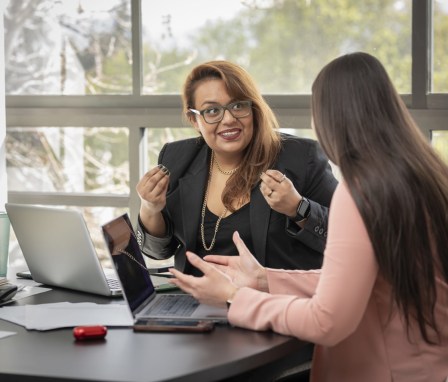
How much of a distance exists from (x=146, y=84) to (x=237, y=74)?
3.78 ft

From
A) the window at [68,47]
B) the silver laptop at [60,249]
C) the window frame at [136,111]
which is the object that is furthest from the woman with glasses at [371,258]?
the window at [68,47]

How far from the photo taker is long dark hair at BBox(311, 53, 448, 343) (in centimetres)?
169

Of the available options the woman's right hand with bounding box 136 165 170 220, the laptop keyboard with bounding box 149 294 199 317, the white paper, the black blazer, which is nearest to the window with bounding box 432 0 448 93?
the black blazer

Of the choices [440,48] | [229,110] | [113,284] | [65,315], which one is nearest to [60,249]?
[113,284]

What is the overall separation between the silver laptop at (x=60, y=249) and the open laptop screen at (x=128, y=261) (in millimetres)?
156

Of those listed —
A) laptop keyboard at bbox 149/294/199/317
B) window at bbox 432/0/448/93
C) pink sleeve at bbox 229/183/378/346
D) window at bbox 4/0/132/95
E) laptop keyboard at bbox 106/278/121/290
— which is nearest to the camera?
pink sleeve at bbox 229/183/378/346

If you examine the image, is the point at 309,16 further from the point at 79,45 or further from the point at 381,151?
the point at 381,151

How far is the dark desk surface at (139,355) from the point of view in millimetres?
1550

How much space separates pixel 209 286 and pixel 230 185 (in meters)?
0.87

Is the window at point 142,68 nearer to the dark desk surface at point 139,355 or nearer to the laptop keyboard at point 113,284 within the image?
the laptop keyboard at point 113,284

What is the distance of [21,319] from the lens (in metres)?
1.99

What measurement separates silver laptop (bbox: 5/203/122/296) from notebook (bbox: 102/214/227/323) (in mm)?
164

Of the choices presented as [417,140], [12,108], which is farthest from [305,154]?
[12,108]

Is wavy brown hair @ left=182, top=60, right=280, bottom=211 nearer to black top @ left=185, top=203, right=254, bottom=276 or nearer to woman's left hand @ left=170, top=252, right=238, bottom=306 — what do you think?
black top @ left=185, top=203, right=254, bottom=276
